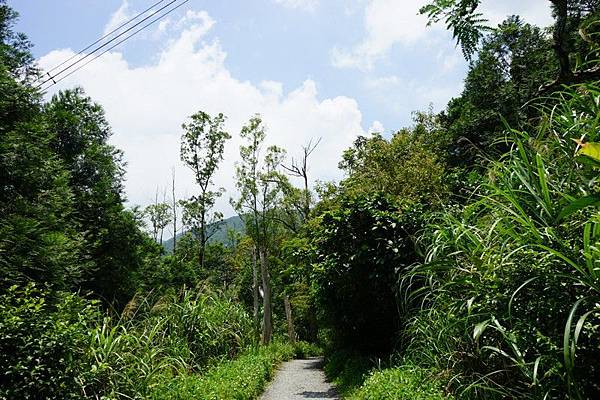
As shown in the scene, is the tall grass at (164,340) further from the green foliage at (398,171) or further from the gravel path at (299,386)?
the green foliage at (398,171)

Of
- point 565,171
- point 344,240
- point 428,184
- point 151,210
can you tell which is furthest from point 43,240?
point 151,210

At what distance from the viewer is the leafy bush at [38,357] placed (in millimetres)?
4629

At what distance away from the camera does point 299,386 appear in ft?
34.6

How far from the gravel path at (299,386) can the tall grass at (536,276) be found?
5378mm

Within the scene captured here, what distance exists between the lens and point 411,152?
17.0 meters

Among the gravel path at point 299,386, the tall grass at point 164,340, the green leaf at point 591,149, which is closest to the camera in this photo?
the green leaf at point 591,149

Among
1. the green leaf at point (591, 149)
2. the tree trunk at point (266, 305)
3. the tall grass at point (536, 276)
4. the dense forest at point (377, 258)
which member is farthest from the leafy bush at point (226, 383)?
the tree trunk at point (266, 305)

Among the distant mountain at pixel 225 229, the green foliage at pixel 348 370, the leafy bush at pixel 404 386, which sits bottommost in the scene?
the green foliage at pixel 348 370

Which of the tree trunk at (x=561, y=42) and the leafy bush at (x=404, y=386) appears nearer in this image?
the tree trunk at (x=561, y=42)

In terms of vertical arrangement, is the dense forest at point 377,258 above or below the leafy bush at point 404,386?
above

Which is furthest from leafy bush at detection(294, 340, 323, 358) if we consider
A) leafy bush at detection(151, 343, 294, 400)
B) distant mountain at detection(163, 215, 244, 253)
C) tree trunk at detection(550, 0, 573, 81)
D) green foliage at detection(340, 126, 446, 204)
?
tree trunk at detection(550, 0, 573, 81)

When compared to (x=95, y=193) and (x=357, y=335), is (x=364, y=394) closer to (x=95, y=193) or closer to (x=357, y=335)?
(x=357, y=335)

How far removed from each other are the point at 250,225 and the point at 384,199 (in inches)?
445

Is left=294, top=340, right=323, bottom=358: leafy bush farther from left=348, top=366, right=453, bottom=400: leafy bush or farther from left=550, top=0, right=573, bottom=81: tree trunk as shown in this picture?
left=550, top=0, right=573, bottom=81: tree trunk
